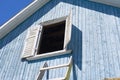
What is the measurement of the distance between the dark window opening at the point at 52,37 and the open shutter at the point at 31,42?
28 centimetres

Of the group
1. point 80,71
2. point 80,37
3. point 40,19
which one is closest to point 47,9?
point 40,19

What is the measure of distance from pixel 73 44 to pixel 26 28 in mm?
2409

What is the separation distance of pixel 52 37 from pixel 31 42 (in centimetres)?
264

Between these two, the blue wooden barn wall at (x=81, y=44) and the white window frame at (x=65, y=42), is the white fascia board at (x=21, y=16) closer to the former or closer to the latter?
the blue wooden barn wall at (x=81, y=44)

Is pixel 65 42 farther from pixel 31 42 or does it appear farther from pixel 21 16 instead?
pixel 21 16

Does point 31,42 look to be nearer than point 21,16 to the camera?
Yes

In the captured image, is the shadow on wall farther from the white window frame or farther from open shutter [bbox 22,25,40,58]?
the white window frame

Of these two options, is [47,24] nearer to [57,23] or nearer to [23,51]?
[57,23]

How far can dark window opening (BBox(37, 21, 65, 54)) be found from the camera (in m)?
9.25

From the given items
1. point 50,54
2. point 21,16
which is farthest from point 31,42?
point 21,16

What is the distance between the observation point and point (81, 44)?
7.49 metres

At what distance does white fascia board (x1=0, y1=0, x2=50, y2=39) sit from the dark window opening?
936 mm

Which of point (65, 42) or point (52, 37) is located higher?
point (65, 42)

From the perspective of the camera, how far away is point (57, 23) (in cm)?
896
